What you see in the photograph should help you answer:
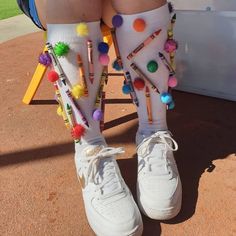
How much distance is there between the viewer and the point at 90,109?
0.88m

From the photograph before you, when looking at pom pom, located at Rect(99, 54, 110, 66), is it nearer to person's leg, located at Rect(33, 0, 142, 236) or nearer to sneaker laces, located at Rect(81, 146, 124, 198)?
person's leg, located at Rect(33, 0, 142, 236)

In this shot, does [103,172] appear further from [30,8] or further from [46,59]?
[30,8]

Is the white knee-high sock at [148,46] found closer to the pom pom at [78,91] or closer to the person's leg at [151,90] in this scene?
the person's leg at [151,90]

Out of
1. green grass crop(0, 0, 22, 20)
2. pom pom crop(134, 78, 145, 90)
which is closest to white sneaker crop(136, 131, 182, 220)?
pom pom crop(134, 78, 145, 90)

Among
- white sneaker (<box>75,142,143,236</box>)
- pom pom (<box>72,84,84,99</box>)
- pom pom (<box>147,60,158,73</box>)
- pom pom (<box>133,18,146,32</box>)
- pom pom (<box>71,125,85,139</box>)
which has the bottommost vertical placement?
white sneaker (<box>75,142,143,236</box>)

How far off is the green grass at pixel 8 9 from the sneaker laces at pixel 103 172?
2.49 m

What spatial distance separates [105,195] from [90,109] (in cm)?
19

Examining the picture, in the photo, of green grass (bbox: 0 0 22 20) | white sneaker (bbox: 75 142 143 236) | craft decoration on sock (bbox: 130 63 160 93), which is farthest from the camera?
green grass (bbox: 0 0 22 20)

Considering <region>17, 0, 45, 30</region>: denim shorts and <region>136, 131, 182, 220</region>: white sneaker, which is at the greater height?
<region>17, 0, 45, 30</region>: denim shorts

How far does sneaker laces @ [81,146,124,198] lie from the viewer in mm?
846

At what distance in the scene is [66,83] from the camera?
85cm

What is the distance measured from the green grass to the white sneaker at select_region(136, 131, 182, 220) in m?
2.50

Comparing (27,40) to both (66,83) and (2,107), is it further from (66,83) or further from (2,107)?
(66,83)

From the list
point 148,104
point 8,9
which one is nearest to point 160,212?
point 148,104
